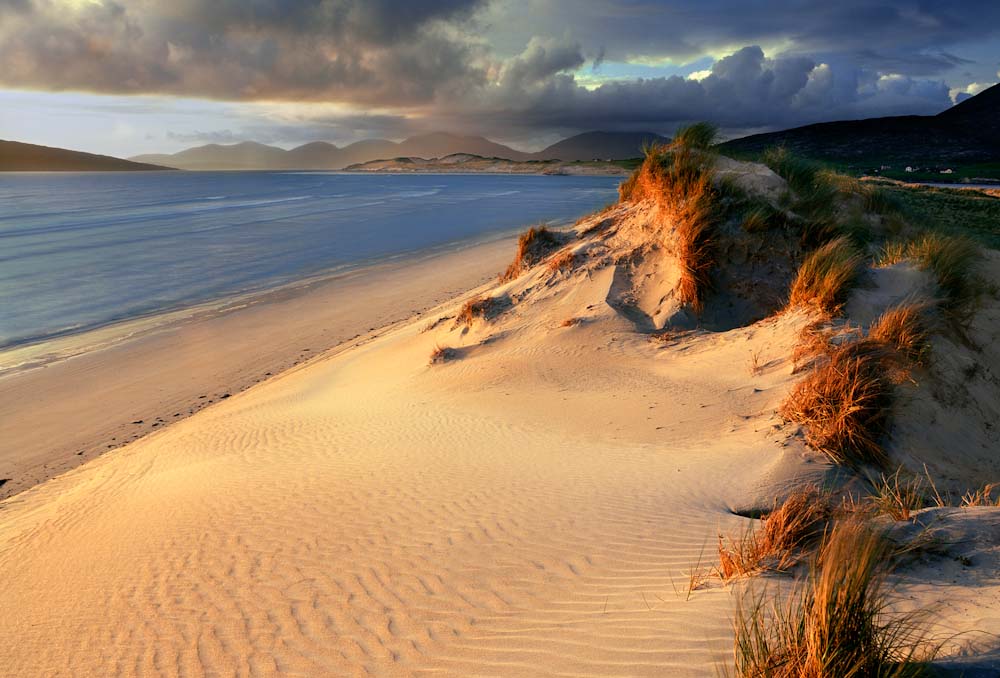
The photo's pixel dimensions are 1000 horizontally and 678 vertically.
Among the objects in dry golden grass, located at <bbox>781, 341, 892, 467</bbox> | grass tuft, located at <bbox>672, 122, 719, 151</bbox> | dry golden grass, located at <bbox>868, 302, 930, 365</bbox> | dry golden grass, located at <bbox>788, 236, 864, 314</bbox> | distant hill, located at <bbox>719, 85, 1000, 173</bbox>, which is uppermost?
distant hill, located at <bbox>719, 85, 1000, 173</bbox>

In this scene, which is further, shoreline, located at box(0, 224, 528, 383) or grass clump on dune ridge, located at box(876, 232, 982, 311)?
shoreline, located at box(0, 224, 528, 383)

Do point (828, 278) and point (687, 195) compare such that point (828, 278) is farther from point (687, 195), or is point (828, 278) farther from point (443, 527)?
point (443, 527)

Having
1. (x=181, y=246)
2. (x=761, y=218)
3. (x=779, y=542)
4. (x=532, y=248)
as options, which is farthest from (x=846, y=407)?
(x=181, y=246)

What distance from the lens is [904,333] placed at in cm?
711

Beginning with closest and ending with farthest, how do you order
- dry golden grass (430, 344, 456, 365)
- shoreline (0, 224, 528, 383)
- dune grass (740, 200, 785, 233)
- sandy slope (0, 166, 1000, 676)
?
sandy slope (0, 166, 1000, 676), dune grass (740, 200, 785, 233), dry golden grass (430, 344, 456, 365), shoreline (0, 224, 528, 383)

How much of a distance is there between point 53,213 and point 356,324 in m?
43.6

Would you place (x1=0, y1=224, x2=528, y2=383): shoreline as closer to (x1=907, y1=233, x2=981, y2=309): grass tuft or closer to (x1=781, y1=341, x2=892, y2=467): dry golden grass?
(x1=781, y1=341, x2=892, y2=467): dry golden grass

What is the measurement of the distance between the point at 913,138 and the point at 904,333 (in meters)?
139

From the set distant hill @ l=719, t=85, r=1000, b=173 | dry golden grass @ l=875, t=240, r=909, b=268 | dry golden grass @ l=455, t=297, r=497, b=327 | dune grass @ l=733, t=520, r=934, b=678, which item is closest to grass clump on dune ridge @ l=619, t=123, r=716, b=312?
dry golden grass @ l=875, t=240, r=909, b=268

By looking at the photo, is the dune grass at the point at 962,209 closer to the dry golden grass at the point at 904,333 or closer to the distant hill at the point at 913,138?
the dry golden grass at the point at 904,333

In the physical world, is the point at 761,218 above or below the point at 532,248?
above

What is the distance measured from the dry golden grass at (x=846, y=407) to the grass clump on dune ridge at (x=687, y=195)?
382 cm

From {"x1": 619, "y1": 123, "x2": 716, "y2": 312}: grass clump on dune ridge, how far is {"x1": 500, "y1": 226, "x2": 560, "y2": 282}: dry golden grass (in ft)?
6.64

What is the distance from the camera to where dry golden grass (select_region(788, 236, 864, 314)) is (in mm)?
8086
